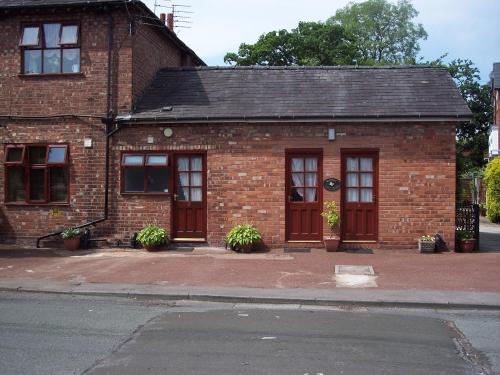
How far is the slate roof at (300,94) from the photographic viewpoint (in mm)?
13594

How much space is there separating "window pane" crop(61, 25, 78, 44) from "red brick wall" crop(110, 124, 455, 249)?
2559mm

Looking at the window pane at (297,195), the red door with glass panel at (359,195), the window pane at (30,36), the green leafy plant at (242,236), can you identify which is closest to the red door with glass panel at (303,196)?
the window pane at (297,195)

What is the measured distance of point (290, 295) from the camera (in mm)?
9031

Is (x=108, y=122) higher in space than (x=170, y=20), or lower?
lower

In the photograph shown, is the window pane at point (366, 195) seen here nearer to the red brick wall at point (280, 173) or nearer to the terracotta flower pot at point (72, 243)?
the red brick wall at point (280, 173)

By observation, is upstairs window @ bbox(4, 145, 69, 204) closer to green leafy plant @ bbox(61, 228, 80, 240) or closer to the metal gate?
green leafy plant @ bbox(61, 228, 80, 240)

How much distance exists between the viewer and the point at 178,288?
31.4 ft

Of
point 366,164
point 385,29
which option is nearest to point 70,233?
point 366,164

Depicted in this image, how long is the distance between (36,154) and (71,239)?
2467 millimetres

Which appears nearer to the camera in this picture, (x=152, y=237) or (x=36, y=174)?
(x=152, y=237)

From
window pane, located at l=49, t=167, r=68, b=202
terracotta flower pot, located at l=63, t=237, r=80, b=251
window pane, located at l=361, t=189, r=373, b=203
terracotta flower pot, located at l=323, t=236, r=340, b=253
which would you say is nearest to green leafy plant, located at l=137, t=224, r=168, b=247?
terracotta flower pot, located at l=63, t=237, r=80, b=251

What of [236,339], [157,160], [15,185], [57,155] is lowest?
[236,339]

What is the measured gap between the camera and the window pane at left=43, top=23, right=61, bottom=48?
14461mm

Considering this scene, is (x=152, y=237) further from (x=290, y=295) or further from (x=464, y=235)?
(x=464, y=235)
